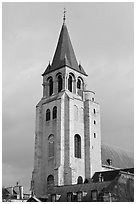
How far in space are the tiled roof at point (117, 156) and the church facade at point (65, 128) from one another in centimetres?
318

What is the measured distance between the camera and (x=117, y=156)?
65.5 m

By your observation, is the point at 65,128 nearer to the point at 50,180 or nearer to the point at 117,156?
the point at 50,180

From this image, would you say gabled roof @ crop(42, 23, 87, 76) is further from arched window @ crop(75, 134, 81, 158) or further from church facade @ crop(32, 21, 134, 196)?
arched window @ crop(75, 134, 81, 158)

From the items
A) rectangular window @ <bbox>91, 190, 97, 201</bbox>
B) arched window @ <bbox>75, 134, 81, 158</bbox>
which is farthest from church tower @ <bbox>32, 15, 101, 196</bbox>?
rectangular window @ <bbox>91, 190, 97, 201</bbox>

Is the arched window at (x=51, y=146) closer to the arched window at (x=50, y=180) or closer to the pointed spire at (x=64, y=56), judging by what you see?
the arched window at (x=50, y=180)

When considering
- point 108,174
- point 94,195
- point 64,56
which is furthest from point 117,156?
point 94,195

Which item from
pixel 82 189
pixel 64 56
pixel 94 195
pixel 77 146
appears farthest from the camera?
A: pixel 64 56

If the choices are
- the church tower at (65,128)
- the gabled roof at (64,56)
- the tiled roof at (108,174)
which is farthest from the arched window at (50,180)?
the gabled roof at (64,56)

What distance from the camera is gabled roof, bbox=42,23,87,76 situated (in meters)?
61.4

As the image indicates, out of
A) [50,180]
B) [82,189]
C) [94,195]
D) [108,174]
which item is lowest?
[50,180]

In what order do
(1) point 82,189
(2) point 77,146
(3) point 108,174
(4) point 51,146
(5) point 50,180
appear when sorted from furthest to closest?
(2) point 77,146
(4) point 51,146
(5) point 50,180
(3) point 108,174
(1) point 82,189

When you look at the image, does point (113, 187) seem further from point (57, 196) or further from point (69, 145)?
point (69, 145)

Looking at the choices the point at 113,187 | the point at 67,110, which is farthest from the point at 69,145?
the point at 113,187

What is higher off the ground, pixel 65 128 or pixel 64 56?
pixel 64 56
